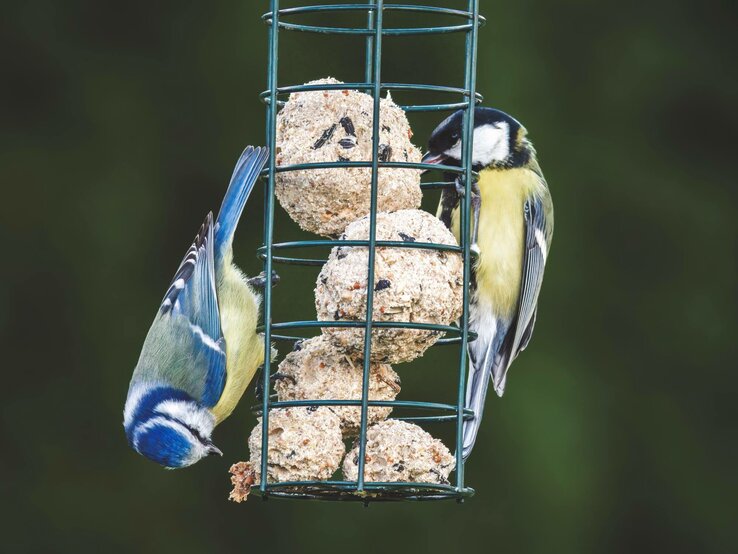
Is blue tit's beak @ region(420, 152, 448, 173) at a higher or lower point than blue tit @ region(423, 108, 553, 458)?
higher

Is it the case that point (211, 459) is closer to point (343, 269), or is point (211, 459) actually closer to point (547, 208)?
point (547, 208)

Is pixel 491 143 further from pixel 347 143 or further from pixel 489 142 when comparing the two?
pixel 347 143

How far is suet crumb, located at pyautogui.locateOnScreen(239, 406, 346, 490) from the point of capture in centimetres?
273

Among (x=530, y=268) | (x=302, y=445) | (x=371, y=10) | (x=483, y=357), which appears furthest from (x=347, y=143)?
(x=483, y=357)

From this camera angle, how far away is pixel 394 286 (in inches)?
107

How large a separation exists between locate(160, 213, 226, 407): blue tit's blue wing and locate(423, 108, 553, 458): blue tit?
67 centimetres

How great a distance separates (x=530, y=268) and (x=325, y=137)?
3.56ft

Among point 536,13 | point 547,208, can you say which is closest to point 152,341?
point 547,208

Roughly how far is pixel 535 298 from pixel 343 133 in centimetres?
113

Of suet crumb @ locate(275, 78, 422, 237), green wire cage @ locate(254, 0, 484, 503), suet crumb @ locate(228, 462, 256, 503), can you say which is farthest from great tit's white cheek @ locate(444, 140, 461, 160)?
suet crumb @ locate(228, 462, 256, 503)

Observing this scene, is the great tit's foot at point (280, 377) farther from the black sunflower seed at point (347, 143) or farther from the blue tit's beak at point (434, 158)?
the blue tit's beak at point (434, 158)

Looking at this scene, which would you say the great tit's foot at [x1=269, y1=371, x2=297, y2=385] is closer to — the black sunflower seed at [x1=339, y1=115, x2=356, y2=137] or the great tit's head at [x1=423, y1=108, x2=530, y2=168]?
the black sunflower seed at [x1=339, y1=115, x2=356, y2=137]

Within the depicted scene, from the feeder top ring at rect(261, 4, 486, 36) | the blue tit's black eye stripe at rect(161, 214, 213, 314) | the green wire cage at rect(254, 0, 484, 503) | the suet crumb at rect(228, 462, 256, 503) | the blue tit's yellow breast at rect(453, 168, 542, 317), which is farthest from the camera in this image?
the blue tit's yellow breast at rect(453, 168, 542, 317)

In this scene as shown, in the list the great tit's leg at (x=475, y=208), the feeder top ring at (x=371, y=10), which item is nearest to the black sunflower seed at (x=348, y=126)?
the feeder top ring at (x=371, y=10)
